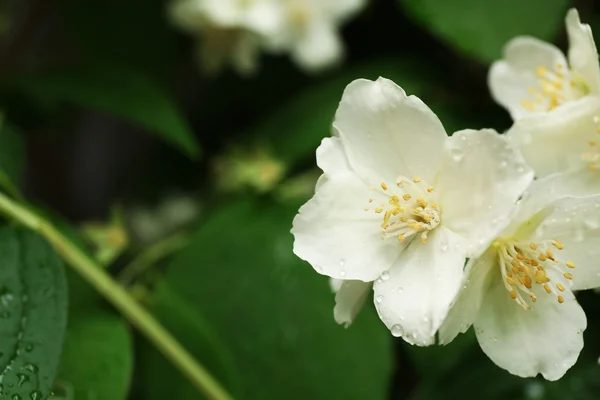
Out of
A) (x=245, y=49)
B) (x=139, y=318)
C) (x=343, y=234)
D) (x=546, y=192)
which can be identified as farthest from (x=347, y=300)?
(x=245, y=49)

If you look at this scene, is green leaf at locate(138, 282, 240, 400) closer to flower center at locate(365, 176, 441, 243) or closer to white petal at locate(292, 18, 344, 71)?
flower center at locate(365, 176, 441, 243)

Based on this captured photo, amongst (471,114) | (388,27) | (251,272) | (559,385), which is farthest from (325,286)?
(388,27)

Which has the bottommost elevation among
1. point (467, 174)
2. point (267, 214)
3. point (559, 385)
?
point (559, 385)

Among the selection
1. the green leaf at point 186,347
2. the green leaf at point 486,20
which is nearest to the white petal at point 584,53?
the green leaf at point 486,20

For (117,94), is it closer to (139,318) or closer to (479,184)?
(139,318)

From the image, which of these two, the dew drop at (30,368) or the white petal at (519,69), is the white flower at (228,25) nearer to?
the white petal at (519,69)

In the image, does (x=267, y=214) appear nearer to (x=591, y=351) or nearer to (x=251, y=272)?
(x=251, y=272)
